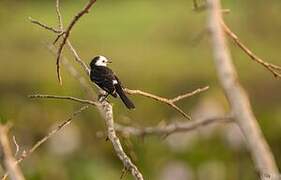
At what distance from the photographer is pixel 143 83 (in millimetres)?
10812

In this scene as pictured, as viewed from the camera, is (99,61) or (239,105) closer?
(239,105)

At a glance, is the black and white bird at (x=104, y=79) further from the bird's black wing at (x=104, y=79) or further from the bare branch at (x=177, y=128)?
the bare branch at (x=177, y=128)

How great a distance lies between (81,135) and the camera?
302 inches

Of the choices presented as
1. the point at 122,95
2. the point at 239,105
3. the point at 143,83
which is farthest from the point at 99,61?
the point at 143,83

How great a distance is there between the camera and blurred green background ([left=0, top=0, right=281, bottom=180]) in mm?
6293

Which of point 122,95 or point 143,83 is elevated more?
point 122,95

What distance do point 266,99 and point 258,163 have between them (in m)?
9.85

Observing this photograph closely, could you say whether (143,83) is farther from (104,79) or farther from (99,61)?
(104,79)

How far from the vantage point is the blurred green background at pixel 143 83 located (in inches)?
248

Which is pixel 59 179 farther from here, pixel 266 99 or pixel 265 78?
pixel 265 78

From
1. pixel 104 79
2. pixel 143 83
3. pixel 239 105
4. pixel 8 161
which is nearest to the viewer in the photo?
pixel 239 105

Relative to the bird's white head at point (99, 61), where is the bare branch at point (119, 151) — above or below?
above

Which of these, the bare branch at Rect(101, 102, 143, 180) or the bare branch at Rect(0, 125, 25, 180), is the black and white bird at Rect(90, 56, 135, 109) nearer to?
the bare branch at Rect(101, 102, 143, 180)

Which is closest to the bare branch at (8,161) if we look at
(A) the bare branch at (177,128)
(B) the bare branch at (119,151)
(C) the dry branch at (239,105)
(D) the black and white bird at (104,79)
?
(A) the bare branch at (177,128)
